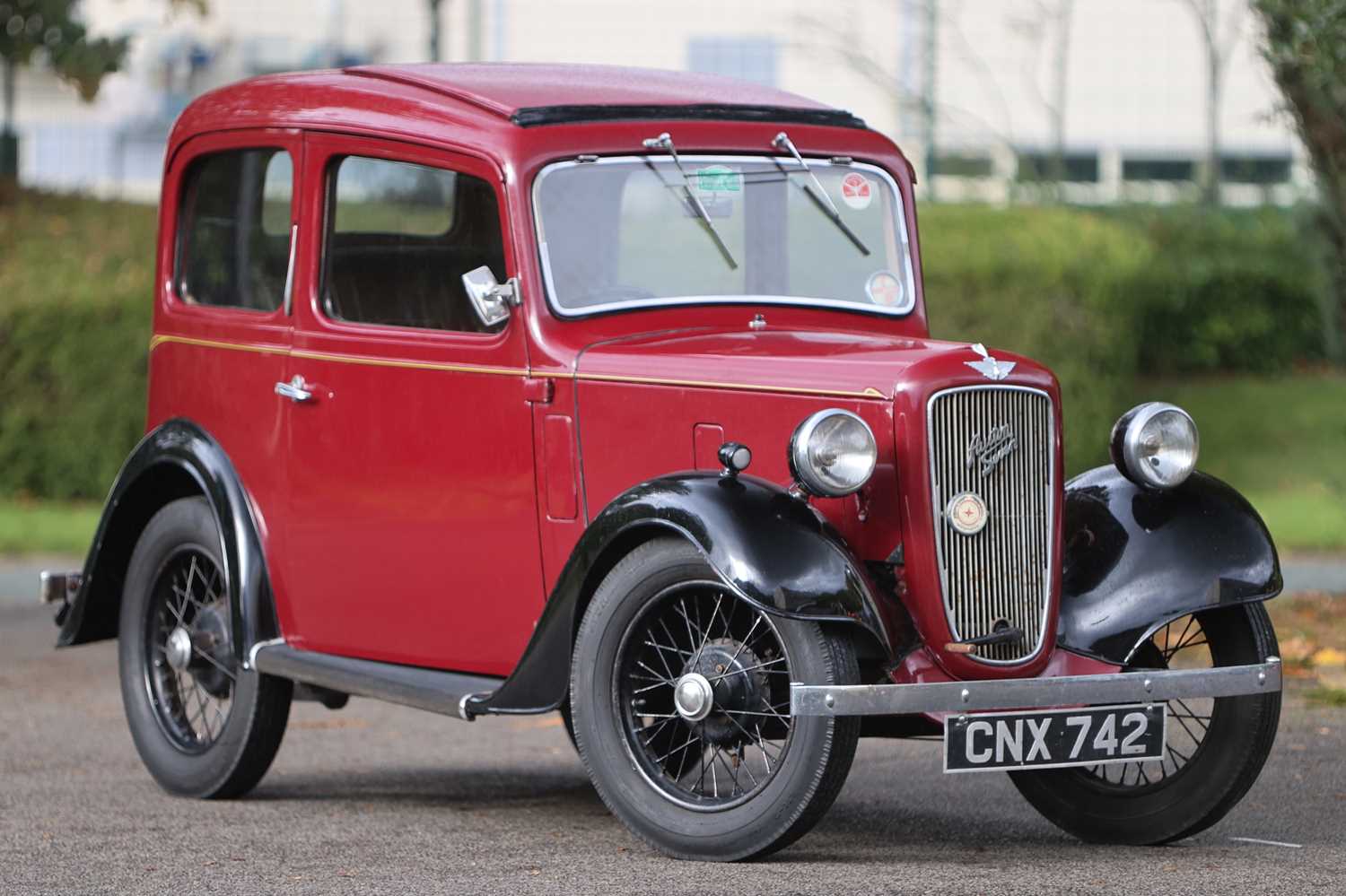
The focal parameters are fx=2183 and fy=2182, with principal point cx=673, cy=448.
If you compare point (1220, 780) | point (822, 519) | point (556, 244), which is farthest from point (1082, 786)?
point (556, 244)

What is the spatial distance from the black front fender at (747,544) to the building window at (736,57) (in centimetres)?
1746

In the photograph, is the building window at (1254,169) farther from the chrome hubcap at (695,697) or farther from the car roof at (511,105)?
the chrome hubcap at (695,697)

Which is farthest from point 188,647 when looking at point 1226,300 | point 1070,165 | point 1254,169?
point 1070,165

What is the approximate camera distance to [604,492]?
5922 millimetres

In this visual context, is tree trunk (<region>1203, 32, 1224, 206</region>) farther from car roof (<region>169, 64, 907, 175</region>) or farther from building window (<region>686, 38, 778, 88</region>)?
car roof (<region>169, 64, 907, 175</region>)

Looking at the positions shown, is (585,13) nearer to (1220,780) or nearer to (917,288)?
(917,288)

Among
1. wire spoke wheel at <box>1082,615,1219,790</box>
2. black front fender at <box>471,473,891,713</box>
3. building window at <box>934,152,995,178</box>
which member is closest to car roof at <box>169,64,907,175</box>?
black front fender at <box>471,473,891,713</box>

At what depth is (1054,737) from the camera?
17.4ft

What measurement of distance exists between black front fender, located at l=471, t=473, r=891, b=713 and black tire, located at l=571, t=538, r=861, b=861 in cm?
7

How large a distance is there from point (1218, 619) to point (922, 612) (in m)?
0.97

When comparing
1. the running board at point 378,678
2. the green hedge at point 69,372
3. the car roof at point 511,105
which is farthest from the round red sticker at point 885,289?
the green hedge at point 69,372

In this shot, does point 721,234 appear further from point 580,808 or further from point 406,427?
point 580,808

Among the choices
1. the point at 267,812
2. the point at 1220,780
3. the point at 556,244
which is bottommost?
the point at 267,812

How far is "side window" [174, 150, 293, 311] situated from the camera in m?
6.96
